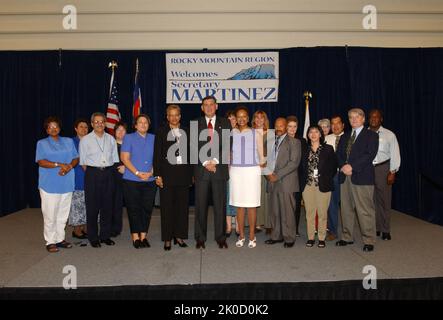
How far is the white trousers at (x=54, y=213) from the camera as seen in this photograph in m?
3.64

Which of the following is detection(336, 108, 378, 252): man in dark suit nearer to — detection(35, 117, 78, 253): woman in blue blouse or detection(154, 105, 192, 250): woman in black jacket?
detection(154, 105, 192, 250): woman in black jacket

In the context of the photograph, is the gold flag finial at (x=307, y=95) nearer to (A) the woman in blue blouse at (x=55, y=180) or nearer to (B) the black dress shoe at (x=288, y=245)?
(B) the black dress shoe at (x=288, y=245)

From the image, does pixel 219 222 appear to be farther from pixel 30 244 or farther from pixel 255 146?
pixel 30 244

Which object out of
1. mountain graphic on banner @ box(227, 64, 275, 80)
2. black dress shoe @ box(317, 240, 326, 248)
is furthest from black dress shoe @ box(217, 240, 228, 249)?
mountain graphic on banner @ box(227, 64, 275, 80)

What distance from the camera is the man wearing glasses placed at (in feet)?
12.3

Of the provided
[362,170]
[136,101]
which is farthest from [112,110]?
[362,170]

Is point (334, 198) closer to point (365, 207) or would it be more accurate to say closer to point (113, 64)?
point (365, 207)

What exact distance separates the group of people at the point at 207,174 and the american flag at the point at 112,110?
6.72ft

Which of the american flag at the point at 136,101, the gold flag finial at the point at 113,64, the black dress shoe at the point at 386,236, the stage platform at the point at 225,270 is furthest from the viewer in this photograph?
the american flag at the point at 136,101

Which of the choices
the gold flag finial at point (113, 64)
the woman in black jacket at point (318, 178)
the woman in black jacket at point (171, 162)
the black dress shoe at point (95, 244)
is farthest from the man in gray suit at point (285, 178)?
the gold flag finial at point (113, 64)

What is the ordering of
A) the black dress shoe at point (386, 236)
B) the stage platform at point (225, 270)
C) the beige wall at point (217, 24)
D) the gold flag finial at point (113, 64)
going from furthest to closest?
the beige wall at point (217, 24)
the gold flag finial at point (113, 64)
the black dress shoe at point (386, 236)
the stage platform at point (225, 270)

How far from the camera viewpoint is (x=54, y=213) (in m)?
3.68

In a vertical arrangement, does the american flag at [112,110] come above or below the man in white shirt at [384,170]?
above

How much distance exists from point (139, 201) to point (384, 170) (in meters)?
2.79
